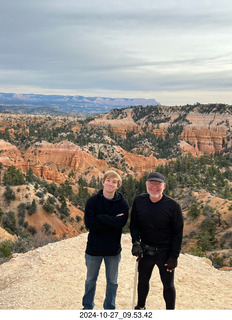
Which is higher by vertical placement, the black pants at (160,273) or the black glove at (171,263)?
the black glove at (171,263)

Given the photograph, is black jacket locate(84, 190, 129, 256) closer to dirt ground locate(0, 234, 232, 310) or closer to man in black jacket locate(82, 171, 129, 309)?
man in black jacket locate(82, 171, 129, 309)

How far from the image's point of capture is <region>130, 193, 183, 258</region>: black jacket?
15.8 ft

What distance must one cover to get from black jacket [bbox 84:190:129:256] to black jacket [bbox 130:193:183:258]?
0.33 metres

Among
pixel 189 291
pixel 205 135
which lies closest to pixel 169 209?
pixel 189 291

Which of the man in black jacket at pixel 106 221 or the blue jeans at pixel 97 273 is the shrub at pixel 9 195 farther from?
the man in black jacket at pixel 106 221

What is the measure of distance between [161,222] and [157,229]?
16 centimetres

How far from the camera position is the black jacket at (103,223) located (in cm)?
489

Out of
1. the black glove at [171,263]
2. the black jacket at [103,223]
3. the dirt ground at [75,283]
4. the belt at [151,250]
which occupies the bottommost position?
the dirt ground at [75,283]

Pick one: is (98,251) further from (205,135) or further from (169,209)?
(205,135)

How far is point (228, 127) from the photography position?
12031 centimetres

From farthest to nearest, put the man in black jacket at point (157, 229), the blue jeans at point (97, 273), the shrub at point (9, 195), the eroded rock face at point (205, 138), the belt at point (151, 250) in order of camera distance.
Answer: the eroded rock face at point (205, 138)
the shrub at point (9, 195)
the blue jeans at point (97, 273)
the belt at point (151, 250)
the man in black jacket at point (157, 229)

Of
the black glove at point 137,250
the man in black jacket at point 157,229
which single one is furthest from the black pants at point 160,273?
the black glove at point 137,250

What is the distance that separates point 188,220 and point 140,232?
24.7m

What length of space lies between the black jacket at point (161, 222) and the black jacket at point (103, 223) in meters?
0.33
